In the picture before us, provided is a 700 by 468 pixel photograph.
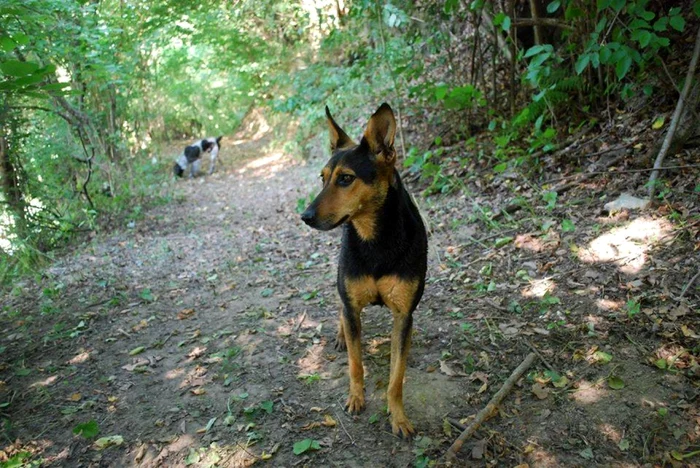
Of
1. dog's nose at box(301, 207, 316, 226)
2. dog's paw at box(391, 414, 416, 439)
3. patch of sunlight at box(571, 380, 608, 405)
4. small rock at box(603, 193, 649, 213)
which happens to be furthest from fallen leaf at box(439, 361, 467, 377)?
small rock at box(603, 193, 649, 213)

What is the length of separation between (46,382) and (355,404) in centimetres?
275

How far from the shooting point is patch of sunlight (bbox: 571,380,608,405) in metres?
3.10

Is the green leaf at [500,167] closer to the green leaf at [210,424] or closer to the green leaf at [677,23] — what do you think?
the green leaf at [677,23]

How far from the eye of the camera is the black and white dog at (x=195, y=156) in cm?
1480

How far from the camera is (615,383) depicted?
3.17 metres

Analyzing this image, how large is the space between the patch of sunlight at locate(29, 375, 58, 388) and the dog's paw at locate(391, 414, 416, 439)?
2.99 m

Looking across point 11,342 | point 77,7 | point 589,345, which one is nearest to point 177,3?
point 77,7

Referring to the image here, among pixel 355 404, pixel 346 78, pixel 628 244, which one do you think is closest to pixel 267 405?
pixel 355 404

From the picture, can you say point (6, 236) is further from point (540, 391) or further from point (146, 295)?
point (540, 391)

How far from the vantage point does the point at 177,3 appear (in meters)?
9.69

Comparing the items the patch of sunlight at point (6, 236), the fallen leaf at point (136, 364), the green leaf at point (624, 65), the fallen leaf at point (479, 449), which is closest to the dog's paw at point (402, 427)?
the fallen leaf at point (479, 449)

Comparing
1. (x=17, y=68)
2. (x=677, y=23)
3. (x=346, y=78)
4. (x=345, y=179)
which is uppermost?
(x=17, y=68)

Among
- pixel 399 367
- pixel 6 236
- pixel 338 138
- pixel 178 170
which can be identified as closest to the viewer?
pixel 399 367

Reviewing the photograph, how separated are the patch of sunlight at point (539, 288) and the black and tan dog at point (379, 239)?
173 cm
